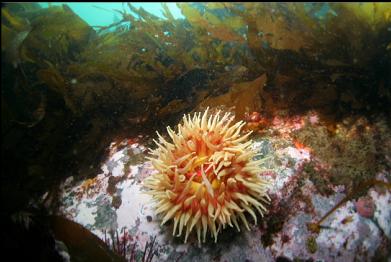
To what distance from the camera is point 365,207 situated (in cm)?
218

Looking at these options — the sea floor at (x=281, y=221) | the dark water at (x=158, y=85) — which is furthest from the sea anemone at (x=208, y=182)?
the dark water at (x=158, y=85)

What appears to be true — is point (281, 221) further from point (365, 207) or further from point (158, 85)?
point (158, 85)

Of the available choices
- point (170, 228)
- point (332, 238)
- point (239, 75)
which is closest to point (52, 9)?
point (239, 75)

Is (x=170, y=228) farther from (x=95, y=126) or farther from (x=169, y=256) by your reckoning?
(x=95, y=126)

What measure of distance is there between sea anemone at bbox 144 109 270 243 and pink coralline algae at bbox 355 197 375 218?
0.73 m

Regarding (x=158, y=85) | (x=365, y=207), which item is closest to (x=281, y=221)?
(x=365, y=207)

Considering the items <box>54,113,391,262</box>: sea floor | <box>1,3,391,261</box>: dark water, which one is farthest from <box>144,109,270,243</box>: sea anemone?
<box>1,3,391,261</box>: dark water

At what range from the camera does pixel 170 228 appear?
2.33 metres

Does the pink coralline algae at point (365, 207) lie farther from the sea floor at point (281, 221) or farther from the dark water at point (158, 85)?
the dark water at point (158, 85)

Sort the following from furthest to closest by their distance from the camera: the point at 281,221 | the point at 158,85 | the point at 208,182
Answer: the point at 158,85, the point at 281,221, the point at 208,182

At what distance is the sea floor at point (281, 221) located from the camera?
2078mm

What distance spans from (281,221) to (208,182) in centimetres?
71

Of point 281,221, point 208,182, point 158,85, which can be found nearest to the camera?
point 208,182

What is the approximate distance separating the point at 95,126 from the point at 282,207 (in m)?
2.19
